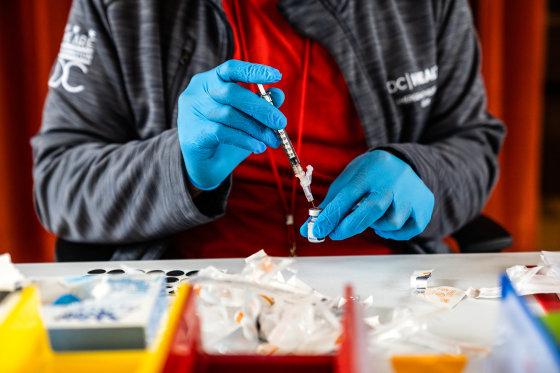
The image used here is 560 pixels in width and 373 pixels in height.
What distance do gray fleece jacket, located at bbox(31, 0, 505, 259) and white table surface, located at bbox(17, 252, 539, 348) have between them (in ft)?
0.47

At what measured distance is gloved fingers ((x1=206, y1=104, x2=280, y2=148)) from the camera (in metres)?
0.73

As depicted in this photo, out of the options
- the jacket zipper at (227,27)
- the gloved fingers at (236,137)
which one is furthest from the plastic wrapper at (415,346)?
the jacket zipper at (227,27)

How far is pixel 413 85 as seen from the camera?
1019 mm

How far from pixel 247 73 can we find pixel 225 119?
0.07 metres

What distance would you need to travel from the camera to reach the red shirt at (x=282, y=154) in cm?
96

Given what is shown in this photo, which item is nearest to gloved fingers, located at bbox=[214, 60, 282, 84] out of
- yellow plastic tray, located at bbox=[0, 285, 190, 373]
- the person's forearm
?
the person's forearm

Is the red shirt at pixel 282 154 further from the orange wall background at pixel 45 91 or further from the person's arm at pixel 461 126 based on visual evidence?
the orange wall background at pixel 45 91

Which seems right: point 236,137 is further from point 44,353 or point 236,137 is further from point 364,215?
point 44,353

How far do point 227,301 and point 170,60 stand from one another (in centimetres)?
53

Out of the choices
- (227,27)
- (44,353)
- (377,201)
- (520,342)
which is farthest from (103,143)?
(520,342)

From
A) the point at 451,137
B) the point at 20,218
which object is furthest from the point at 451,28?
the point at 20,218

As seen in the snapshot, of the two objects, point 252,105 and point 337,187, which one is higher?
point 252,105

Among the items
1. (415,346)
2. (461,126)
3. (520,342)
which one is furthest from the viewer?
(461,126)

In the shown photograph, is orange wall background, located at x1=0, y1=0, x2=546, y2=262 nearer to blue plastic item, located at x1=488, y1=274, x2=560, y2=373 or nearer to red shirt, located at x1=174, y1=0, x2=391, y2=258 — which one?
red shirt, located at x1=174, y1=0, x2=391, y2=258
